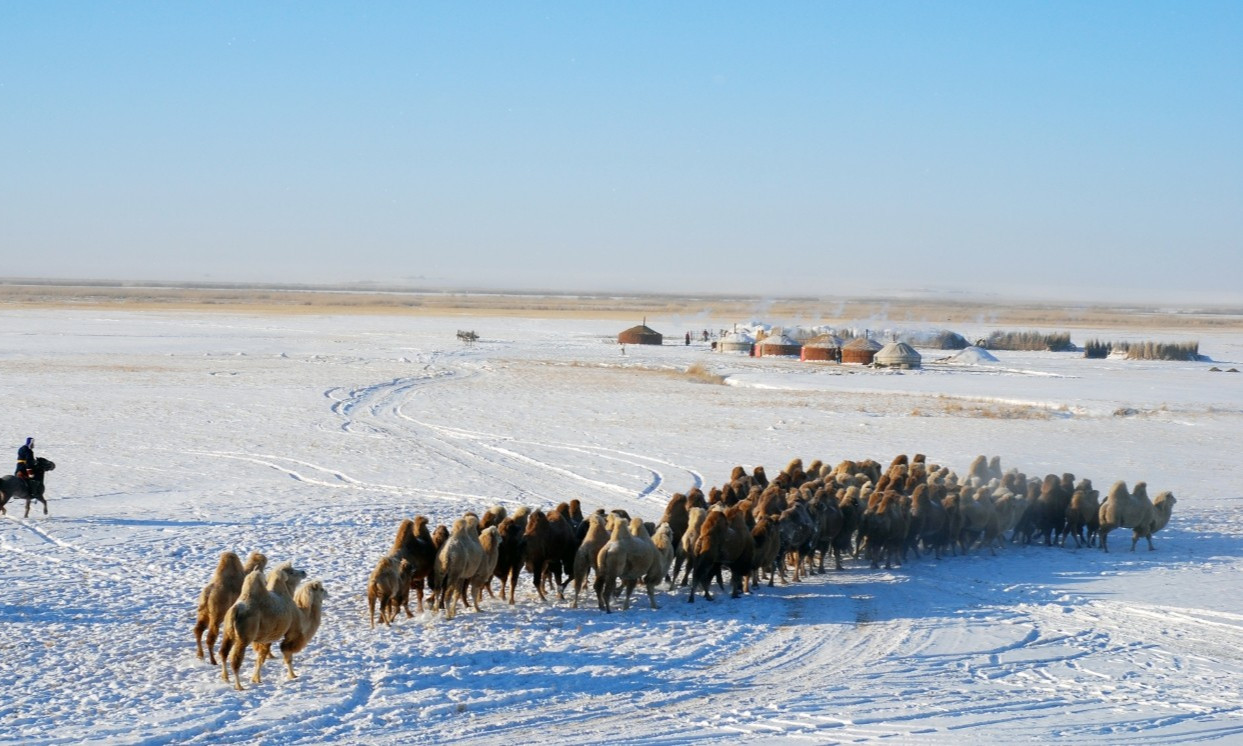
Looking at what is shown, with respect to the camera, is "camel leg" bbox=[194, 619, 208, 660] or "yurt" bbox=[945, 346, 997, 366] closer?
"camel leg" bbox=[194, 619, 208, 660]

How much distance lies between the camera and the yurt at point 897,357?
56.4 metres

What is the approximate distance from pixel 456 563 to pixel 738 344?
57.2 meters

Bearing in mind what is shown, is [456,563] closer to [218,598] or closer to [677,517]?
[218,598]

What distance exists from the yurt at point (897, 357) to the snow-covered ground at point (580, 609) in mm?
21794

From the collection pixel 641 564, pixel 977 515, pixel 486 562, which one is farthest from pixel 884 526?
pixel 486 562

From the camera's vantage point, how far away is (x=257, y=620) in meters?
9.30

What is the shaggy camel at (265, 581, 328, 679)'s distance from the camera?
9.60 meters

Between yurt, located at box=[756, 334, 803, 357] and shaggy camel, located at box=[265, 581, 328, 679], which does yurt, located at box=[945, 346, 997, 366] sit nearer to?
yurt, located at box=[756, 334, 803, 357]

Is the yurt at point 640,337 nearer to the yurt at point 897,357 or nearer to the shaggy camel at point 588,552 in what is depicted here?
the yurt at point 897,357

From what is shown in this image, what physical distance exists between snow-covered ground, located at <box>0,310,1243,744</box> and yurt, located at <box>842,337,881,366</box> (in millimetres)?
24825

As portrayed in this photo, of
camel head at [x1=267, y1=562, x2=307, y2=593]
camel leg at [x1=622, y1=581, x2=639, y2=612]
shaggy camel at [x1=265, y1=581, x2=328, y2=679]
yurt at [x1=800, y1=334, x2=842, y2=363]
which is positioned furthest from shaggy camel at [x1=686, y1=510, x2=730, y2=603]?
yurt at [x1=800, y1=334, x2=842, y2=363]

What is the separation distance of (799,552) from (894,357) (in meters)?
44.0

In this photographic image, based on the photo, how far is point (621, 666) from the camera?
1024 centimetres

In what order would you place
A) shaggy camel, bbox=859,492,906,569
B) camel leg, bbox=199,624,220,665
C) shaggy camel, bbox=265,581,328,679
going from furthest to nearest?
1. shaggy camel, bbox=859,492,906,569
2. camel leg, bbox=199,624,220,665
3. shaggy camel, bbox=265,581,328,679
